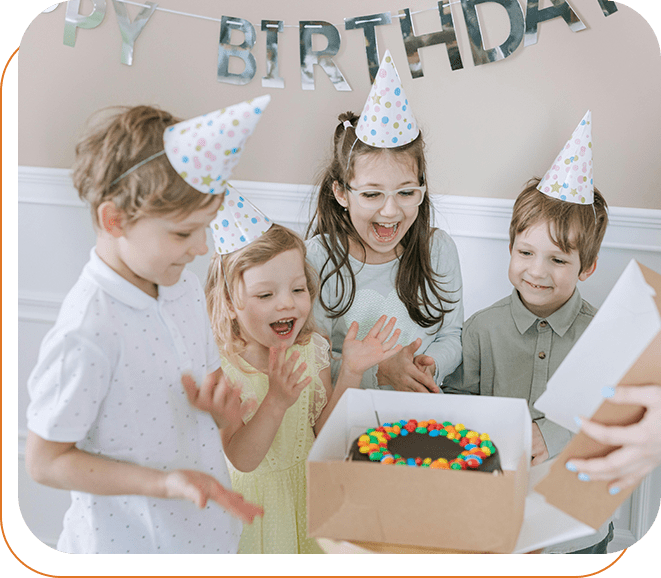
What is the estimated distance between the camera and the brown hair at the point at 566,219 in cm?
117

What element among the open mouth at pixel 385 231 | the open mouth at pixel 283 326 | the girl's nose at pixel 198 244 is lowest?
the open mouth at pixel 283 326

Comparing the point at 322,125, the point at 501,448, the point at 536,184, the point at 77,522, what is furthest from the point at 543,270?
the point at 77,522

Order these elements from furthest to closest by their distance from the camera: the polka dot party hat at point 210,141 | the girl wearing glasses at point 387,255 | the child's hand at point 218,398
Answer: the girl wearing glasses at point 387,255, the child's hand at point 218,398, the polka dot party hat at point 210,141

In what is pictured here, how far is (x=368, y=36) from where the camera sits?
1.16m

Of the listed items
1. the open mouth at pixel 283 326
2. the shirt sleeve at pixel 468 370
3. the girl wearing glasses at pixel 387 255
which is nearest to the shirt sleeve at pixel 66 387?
the open mouth at pixel 283 326

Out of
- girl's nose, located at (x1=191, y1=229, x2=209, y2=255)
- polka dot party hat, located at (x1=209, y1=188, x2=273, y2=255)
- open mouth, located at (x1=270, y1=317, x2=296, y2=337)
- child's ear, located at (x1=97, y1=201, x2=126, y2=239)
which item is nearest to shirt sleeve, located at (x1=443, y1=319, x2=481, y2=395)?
open mouth, located at (x1=270, y1=317, x2=296, y2=337)

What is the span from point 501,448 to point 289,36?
0.80 meters

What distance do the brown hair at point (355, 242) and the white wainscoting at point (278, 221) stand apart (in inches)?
1.3

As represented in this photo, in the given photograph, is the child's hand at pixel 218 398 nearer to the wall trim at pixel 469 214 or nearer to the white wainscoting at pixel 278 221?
the white wainscoting at pixel 278 221

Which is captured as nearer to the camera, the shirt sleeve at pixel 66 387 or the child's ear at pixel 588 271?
the shirt sleeve at pixel 66 387

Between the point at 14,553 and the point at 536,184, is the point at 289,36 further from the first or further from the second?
Result: the point at 14,553

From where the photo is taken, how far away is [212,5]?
1.15 metres

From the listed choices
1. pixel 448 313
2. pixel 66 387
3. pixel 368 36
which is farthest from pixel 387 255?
pixel 66 387

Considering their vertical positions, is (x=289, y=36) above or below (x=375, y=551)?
above
